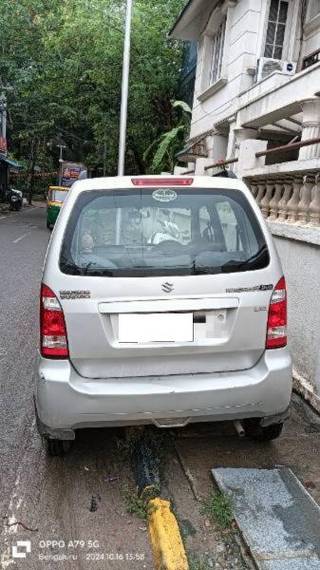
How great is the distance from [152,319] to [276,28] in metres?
9.38

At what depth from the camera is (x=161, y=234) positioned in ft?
10.0

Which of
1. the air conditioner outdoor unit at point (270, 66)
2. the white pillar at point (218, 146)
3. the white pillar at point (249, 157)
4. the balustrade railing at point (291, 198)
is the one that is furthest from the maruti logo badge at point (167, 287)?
the white pillar at point (218, 146)

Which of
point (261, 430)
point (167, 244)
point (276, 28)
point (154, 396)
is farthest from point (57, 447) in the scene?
point (276, 28)

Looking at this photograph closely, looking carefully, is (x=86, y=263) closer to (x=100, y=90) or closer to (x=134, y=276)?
(x=134, y=276)

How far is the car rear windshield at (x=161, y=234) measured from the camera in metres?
2.83

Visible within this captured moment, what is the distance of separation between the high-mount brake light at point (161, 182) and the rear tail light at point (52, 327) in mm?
862

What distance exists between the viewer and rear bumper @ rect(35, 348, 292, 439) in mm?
2775

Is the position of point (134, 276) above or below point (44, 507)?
above

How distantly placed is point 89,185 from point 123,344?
1.02 m

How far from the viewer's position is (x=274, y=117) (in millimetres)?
6820

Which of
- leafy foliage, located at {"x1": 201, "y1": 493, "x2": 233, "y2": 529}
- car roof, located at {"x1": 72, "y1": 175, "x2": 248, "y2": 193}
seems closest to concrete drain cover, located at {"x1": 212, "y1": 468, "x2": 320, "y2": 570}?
leafy foliage, located at {"x1": 201, "y1": 493, "x2": 233, "y2": 529}

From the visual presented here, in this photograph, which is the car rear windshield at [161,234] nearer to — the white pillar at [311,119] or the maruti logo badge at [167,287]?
the maruti logo badge at [167,287]

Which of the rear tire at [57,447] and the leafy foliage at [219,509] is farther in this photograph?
the rear tire at [57,447]

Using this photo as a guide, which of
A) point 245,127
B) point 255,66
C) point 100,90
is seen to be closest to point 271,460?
point 245,127
